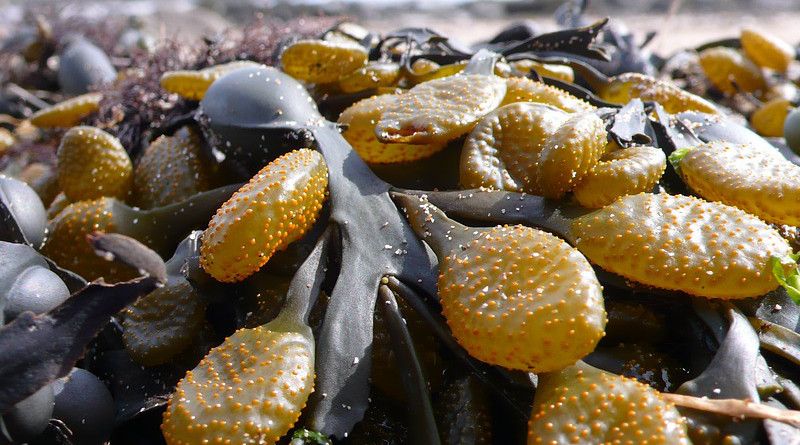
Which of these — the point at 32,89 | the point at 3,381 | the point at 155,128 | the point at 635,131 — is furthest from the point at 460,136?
the point at 32,89

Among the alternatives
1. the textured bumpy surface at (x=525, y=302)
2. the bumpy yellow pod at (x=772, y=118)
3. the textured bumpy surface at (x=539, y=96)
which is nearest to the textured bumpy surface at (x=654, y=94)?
the textured bumpy surface at (x=539, y=96)

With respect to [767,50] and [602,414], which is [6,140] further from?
[767,50]

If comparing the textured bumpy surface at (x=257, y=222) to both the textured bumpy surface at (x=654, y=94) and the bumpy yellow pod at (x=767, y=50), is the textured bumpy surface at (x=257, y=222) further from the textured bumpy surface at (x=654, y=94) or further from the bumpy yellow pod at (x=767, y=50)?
the bumpy yellow pod at (x=767, y=50)

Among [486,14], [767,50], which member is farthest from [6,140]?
[486,14]

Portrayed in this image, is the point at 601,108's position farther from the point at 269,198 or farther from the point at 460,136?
the point at 269,198

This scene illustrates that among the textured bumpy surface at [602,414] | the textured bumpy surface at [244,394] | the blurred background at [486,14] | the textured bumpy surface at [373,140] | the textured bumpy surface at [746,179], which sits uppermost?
the textured bumpy surface at [746,179]

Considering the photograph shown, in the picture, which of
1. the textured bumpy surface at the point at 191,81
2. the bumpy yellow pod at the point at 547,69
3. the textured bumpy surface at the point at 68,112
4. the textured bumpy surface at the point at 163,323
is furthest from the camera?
the textured bumpy surface at the point at 68,112

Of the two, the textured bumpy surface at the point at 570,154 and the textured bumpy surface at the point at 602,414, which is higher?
the textured bumpy surface at the point at 570,154

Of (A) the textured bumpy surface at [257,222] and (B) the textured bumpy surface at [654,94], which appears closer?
(A) the textured bumpy surface at [257,222]
